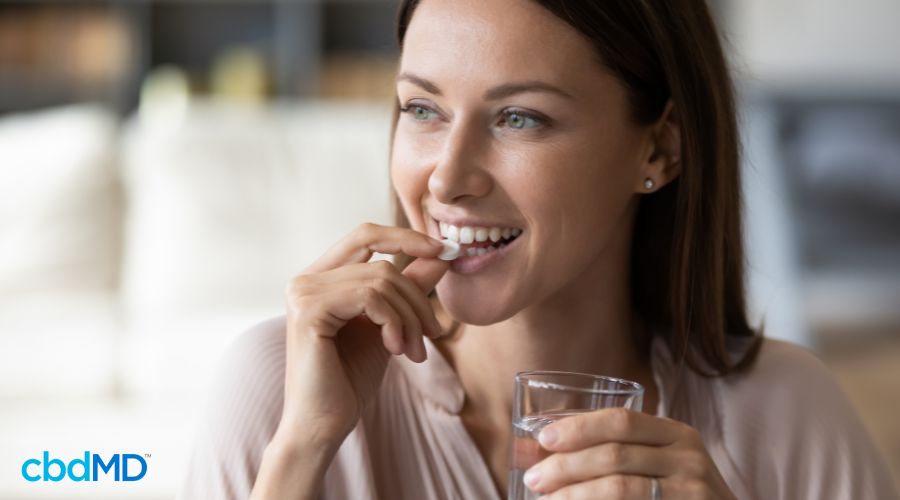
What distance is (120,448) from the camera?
8.80 ft

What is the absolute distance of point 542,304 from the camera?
133 cm

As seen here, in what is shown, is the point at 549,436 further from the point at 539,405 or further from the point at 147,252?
the point at 147,252

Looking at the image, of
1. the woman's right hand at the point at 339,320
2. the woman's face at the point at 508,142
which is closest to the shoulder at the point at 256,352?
the woman's right hand at the point at 339,320

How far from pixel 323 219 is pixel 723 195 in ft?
7.35

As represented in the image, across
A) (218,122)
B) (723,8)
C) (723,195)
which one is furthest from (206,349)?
(723,8)

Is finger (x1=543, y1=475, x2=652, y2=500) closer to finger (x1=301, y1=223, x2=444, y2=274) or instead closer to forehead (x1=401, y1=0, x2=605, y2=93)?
finger (x1=301, y1=223, x2=444, y2=274)

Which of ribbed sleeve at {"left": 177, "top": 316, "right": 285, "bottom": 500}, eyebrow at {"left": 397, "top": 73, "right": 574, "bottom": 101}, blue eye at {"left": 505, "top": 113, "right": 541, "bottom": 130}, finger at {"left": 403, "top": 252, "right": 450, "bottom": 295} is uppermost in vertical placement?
eyebrow at {"left": 397, "top": 73, "right": 574, "bottom": 101}

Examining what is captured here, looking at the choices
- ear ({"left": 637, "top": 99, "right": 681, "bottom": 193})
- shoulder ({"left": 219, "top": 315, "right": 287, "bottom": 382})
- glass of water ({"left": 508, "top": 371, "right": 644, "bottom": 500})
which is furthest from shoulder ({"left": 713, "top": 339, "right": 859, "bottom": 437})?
shoulder ({"left": 219, "top": 315, "right": 287, "bottom": 382})

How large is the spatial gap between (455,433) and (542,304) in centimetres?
24

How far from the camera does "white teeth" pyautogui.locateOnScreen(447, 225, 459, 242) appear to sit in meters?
1.19

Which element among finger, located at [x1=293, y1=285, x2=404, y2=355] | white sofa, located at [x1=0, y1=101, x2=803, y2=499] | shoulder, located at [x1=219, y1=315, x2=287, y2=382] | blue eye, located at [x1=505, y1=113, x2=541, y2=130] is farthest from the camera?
white sofa, located at [x1=0, y1=101, x2=803, y2=499]

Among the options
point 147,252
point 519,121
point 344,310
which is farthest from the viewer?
point 147,252

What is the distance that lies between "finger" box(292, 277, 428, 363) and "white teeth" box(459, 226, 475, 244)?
0.15 m

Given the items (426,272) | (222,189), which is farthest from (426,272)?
(222,189)
